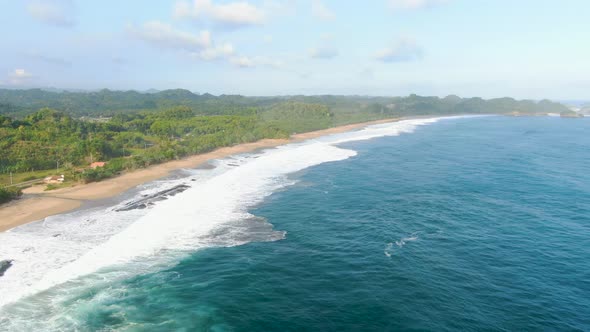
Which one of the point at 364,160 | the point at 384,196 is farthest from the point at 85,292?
the point at 364,160

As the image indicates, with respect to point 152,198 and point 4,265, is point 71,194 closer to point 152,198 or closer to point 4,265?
point 152,198

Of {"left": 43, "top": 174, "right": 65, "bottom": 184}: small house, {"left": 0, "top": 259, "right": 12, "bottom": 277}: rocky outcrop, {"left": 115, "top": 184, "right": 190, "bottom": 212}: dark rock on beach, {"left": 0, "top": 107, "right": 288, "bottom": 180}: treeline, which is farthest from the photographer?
{"left": 0, "top": 107, "right": 288, "bottom": 180}: treeline

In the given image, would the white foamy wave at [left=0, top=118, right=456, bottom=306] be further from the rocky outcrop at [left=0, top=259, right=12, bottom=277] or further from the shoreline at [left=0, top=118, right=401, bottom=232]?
the shoreline at [left=0, top=118, right=401, bottom=232]

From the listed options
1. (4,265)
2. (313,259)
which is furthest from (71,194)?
(313,259)

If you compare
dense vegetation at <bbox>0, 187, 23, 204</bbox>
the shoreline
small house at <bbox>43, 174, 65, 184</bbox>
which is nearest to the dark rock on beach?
the shoreline

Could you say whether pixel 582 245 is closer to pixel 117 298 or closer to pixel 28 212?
pixel 117 298

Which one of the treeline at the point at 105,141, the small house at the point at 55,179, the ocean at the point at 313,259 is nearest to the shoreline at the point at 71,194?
the small house at the point at 55,179
